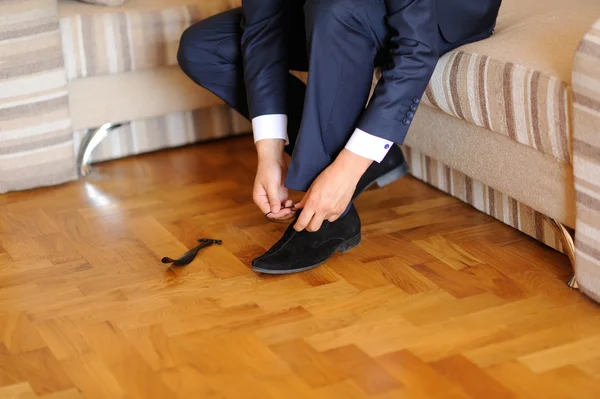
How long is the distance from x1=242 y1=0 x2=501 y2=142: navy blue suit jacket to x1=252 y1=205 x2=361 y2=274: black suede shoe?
0.75 ft

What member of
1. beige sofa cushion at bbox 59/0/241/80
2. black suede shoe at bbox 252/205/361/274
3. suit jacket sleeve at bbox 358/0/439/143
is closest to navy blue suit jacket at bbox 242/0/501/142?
suit jacket sleeve at bbox 358/0/439/143

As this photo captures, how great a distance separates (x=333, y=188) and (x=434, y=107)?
37cm

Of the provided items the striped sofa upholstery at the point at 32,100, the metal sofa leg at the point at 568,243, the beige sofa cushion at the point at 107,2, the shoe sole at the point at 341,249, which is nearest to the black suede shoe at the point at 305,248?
the shoe sole at the point at 341,249

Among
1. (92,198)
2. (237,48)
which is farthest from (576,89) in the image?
(92,198)

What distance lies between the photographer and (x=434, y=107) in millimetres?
1741

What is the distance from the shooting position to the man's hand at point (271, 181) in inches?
62.2

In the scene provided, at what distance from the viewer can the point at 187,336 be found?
4.52 feet

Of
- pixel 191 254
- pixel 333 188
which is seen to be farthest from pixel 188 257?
pixel 333 188

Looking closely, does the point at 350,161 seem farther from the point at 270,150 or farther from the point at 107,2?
the point at 107,2

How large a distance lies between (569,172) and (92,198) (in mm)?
1064

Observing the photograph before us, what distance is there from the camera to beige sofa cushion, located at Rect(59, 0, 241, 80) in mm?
2090

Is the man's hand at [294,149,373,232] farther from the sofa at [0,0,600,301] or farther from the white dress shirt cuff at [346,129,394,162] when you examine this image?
the sofa at [0,0,600,301]

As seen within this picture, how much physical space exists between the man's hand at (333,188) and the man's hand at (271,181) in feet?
0.24

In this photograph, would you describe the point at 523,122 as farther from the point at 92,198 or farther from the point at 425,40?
the point at 92,198
